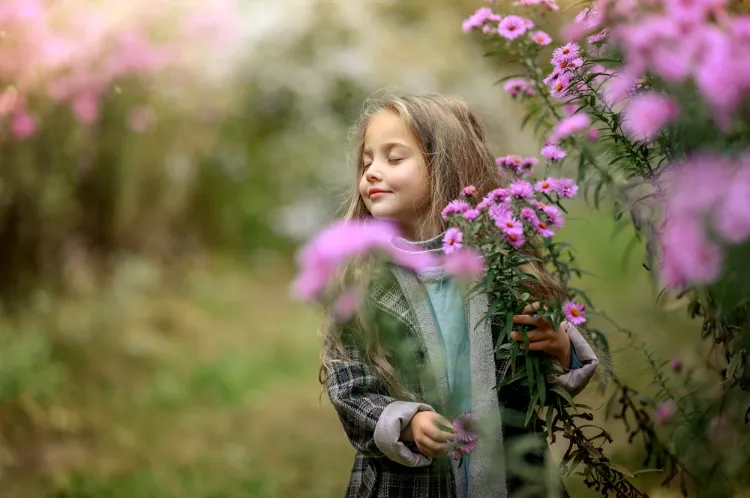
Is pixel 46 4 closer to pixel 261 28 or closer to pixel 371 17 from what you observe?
pixel 261 28

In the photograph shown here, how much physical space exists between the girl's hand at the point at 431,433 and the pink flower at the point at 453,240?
0.25 meters

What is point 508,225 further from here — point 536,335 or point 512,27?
point 512,27

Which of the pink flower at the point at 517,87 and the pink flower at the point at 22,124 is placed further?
the pink flower at the point at 22,124

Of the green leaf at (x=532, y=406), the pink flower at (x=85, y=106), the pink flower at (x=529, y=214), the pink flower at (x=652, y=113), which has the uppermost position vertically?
the pink flower at (x=85, y=106)

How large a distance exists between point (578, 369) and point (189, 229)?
3.76m

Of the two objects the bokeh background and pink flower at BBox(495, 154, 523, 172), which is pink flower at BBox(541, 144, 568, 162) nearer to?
pink flower at BBox(495, 154, 523, 172)

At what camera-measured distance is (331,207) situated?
469 centimetres

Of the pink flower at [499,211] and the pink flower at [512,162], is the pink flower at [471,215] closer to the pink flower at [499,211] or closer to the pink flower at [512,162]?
the pink flower at [499,211]

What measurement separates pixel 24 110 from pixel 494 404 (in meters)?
2.38

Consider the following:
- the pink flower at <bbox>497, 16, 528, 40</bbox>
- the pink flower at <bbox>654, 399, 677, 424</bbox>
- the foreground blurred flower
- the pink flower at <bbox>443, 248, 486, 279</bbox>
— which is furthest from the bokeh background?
the foreground blurred flower

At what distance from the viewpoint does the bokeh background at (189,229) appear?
9.63 feet

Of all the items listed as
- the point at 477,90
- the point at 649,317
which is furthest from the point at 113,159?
the point at 649,317

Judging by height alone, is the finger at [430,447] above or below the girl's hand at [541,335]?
below

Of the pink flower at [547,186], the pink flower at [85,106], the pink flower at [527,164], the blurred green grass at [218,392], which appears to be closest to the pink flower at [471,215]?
the pink flower at [547,186]
